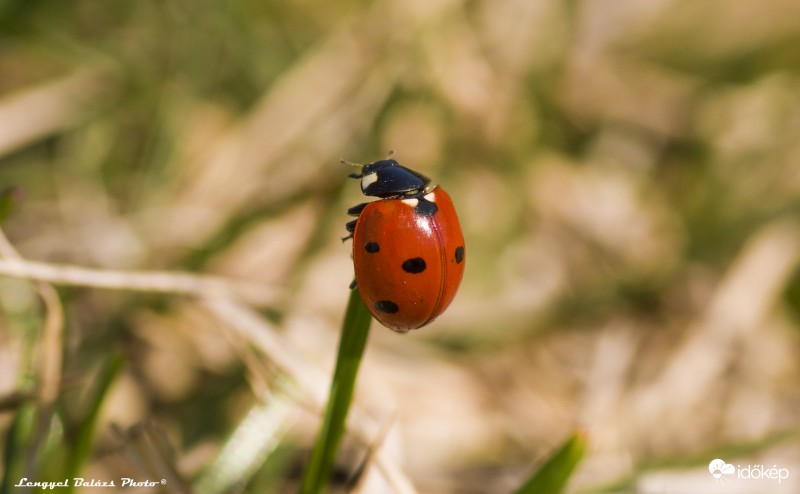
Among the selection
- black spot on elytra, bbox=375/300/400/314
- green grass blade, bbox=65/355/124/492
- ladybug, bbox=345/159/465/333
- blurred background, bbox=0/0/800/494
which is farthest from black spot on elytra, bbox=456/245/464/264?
green grass blade, bbox=65/355/124/492

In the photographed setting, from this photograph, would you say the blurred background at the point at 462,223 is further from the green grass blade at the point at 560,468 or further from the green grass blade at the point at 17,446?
the green grass blade at the point at 560,468

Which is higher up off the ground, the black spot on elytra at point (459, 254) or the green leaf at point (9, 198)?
the black spot on elytra at point (459, 254)

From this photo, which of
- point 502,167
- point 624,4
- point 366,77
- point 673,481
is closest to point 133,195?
point 366,77

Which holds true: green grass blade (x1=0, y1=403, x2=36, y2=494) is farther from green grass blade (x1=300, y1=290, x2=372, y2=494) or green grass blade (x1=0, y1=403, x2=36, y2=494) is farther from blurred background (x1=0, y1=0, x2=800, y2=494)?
green grass blade (x1=300, y1=290, x2=372, y2=494)

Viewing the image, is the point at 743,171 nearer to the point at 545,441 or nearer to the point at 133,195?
the point at 545,441

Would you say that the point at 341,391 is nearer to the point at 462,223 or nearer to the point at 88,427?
the point at 88,427

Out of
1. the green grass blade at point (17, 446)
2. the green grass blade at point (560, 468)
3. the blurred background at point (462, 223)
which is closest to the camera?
the green grass blade at point (560, 468)

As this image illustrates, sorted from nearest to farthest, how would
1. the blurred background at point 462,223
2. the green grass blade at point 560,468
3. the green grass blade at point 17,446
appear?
the green grass blade at point 560,468 < the green grass blade at point 17,446 < the blurred background at point 462,223

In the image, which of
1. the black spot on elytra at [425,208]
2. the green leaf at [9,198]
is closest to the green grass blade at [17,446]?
the green leaf at [9,198]
